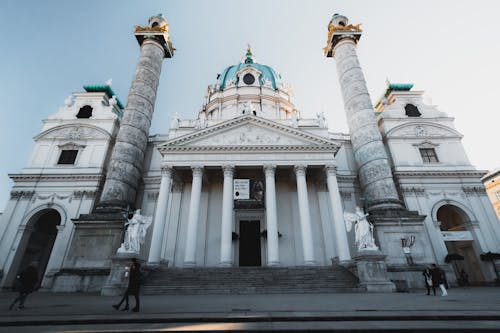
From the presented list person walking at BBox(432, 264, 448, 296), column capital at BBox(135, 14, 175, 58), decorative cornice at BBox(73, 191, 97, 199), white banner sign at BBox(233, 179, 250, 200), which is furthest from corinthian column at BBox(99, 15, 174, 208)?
person walking at BBox(432, 264, 448, 296)

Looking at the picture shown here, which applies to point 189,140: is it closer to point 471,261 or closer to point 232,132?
point 232,132

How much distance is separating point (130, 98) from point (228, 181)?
37.6 feet

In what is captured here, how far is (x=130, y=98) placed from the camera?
21594mm

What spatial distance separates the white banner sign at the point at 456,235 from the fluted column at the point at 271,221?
12.9 m

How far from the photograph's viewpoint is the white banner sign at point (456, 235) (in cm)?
1908

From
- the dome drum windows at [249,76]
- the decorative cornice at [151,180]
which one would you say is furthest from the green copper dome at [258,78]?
the decorative cornice at [151,180]

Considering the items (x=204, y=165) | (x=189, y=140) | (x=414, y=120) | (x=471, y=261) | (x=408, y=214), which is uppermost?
(x=414, y=120)

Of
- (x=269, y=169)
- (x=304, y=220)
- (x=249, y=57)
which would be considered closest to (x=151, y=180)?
(x=269, y=169)

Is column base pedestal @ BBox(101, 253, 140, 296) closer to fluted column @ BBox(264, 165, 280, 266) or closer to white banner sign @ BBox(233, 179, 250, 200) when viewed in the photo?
white banner sign @ BBox(233, 179, 250, 200)

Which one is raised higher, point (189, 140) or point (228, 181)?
point (189, 140)

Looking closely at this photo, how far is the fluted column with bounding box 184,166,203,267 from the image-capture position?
1552 centimetres

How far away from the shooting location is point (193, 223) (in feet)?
54.1

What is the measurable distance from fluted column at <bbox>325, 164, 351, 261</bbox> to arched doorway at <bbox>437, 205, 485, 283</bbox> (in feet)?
29.3

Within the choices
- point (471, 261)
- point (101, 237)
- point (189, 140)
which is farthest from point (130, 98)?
point (471, 261)
